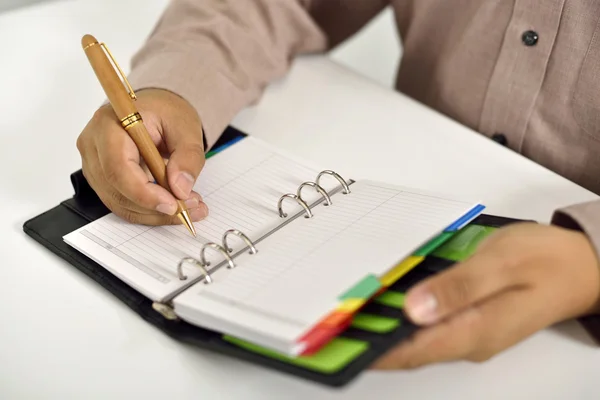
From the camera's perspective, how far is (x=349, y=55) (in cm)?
168

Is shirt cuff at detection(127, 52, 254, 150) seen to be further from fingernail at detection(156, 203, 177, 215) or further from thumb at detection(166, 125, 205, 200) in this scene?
fingernail at detection(156, 203, 177, 215)

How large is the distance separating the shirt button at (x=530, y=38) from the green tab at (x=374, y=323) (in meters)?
0.45

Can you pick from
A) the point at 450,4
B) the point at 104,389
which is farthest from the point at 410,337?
the point at 450,4

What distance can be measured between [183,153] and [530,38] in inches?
17.1

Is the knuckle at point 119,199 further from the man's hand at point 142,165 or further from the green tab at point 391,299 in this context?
the green tab at point 391,299

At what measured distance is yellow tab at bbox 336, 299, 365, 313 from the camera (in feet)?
1.57

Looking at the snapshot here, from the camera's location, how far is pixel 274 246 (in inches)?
22.7

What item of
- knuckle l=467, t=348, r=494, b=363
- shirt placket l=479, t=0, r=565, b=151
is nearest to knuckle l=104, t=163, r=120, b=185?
knuckle l=467, t=348, r=494, b=363

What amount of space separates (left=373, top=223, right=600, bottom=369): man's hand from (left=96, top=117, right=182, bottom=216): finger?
263 mm

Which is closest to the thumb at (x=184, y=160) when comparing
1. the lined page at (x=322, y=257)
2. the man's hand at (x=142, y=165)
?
the man's hand at (x=142, y=165)

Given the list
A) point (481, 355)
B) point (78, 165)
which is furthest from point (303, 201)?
point (78, 165)

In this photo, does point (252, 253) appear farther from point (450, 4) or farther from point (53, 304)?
point (450, 4)

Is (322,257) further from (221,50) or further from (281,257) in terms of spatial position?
(221,50)

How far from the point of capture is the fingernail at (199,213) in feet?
2.11
